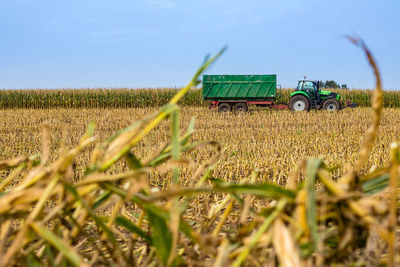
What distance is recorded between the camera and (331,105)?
18.1 metres

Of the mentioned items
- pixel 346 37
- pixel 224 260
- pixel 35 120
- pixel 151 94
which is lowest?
pixel 224 260

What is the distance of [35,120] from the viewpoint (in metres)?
16.7

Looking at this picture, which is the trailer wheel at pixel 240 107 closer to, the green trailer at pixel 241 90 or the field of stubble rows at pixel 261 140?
the green trailer at pixel 241 90

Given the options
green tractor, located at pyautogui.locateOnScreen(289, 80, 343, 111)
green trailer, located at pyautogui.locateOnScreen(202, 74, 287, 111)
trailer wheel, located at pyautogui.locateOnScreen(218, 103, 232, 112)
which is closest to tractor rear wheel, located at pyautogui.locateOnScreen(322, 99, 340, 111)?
green tractor, located at pyautogui.locateOnScreen(289, 80, 343, 111)

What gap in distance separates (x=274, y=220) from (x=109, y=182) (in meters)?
0.34

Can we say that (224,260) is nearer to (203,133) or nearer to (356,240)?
(356,240)

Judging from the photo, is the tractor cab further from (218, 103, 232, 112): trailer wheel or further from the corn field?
the corn field

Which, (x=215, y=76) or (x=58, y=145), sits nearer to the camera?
(x=58, y=145)

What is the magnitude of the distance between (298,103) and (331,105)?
63.4 inches

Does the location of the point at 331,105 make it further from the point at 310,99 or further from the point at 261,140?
the point at 261,140

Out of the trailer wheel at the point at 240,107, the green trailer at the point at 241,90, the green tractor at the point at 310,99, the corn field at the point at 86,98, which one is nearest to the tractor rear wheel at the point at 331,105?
the green tractor at the point at 310,99

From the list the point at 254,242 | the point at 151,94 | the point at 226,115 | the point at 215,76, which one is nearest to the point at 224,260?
the point at 254,242

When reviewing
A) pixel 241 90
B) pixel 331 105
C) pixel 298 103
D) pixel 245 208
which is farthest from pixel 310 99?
pixel 245 208

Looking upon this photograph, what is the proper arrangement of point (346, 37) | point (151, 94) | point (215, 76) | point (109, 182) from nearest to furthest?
1. point (346, 37)
2. point (109, 182)
3. point (215, 76)
4. point (151, 94)
